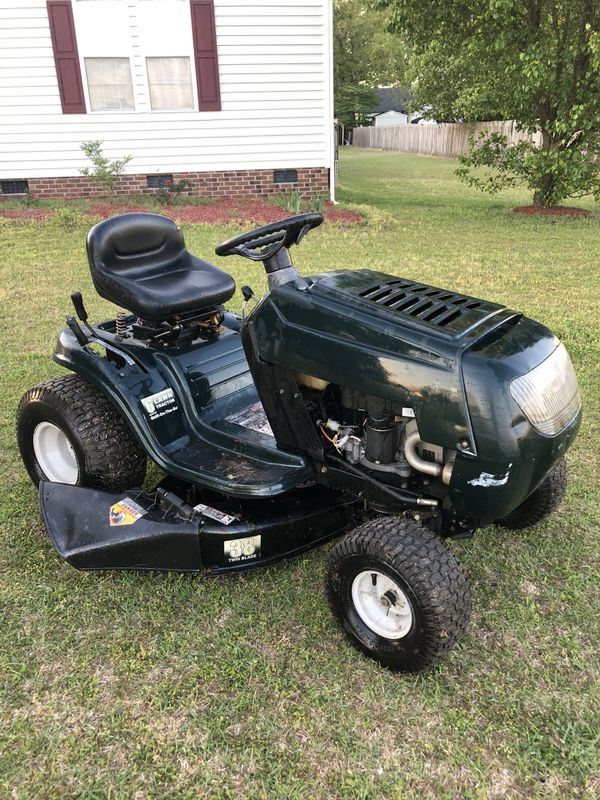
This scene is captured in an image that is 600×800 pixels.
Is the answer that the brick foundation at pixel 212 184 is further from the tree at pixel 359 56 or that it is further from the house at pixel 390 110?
the house at pixel 390 110

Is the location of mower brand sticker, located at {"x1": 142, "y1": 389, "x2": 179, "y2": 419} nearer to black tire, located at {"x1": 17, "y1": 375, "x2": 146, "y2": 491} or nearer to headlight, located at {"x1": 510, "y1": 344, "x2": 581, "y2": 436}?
black tire, located at {"x1": 17, "y1": 375, "x2": 146, "y2": 491}

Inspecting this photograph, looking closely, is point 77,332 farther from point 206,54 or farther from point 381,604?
point 206,54

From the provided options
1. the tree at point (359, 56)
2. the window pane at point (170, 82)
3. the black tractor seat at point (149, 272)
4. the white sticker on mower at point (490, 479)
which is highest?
the tree at point (359, 56)

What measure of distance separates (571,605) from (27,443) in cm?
257

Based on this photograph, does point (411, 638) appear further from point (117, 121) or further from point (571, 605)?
point (117, 121)

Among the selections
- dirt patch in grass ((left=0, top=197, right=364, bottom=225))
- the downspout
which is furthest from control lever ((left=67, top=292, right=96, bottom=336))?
the downspout

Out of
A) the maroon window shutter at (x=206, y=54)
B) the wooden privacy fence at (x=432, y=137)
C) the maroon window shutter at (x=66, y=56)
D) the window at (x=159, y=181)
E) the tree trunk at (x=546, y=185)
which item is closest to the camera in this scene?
the maroon window shutter at (x=66, y=56)

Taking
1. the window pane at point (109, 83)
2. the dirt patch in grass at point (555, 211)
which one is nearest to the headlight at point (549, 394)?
the dirt patch in grass at point (555, 211)

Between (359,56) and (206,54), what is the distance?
4728 centimetres

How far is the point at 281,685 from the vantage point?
2174mm

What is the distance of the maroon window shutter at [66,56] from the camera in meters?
10.5

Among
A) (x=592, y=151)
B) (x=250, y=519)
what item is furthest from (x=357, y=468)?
(x=592, y=151)

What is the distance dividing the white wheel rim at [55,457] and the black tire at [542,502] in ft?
6.85

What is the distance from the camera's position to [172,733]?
2008 millimetres
